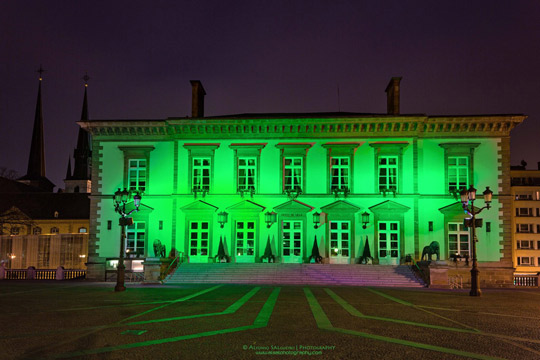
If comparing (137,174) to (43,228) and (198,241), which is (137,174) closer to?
(198,241)

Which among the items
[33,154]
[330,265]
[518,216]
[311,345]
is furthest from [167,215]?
[33,154]

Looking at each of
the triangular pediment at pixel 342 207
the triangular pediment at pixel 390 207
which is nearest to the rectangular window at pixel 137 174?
the triangular pediment at pixel 342 207

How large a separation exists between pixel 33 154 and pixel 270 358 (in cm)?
9530

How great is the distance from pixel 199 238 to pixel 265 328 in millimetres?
23661

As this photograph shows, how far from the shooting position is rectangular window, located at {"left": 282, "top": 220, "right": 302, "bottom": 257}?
1410 inches

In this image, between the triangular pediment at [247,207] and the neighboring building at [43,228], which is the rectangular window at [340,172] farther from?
the neighboring building at [43,228]

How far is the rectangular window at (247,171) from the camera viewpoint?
120 ft

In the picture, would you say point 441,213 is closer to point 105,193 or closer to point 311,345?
point 105,193

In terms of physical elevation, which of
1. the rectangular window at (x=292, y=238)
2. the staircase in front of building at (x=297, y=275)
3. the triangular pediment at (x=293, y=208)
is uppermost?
the triangular pediment at (x=293, y=208)

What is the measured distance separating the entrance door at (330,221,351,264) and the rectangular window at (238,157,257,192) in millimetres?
6332

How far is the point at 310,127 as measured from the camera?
3647 cm

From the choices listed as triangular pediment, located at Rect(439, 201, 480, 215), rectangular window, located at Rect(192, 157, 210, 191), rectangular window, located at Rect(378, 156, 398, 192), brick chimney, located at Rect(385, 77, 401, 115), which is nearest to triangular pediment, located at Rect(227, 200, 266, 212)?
rectangular window, located at Rect(192, 157, 210, 191)

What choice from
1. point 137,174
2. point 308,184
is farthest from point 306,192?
point 137,174

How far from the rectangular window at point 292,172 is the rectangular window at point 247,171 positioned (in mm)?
2086
